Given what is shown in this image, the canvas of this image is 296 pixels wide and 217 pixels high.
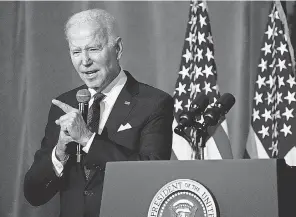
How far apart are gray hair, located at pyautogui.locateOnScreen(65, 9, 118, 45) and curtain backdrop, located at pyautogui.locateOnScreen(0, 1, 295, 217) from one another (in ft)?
5.46

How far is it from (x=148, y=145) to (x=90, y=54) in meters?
0.54

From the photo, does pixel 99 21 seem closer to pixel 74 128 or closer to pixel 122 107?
pixel 122 107

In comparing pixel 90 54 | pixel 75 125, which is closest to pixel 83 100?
pixel 75 125

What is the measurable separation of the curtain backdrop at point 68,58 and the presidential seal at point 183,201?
8.63 ft

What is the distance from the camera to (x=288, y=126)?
4.06m

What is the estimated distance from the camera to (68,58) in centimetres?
445

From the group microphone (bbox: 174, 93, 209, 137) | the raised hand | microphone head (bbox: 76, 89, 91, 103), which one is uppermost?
microphone head (bbox: 76, 89, 91, 103)

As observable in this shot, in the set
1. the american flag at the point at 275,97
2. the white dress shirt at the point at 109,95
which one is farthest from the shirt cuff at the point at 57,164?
the american flag at the point at 275,97

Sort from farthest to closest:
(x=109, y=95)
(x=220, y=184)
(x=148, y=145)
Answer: (x=109, y=95) → (x=148, y=145) → (x=220, y=184)

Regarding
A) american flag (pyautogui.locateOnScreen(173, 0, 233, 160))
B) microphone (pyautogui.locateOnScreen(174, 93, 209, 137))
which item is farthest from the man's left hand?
american flag (pyautogui.locateOnScreen(173, 0, 233, 160))

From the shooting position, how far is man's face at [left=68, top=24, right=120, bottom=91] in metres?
2.73

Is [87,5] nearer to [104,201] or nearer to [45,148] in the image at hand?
[45,148]

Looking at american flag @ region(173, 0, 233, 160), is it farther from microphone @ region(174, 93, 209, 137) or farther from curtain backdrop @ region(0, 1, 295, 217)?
microphone @ region(174, 93, 209, 137)

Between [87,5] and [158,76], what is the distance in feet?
2.65
